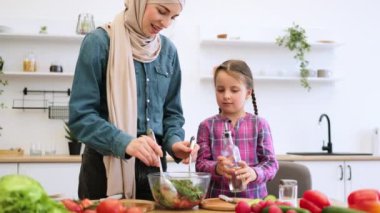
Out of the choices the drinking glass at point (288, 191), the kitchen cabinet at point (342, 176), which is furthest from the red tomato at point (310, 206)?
the kitchen cabinet at point (342, 176)

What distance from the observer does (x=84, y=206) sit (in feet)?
3.81

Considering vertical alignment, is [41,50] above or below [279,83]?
above

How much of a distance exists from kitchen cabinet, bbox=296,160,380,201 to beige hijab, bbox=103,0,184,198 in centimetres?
201

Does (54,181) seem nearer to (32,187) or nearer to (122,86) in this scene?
(122,86)

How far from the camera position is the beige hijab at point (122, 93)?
1.56 meters

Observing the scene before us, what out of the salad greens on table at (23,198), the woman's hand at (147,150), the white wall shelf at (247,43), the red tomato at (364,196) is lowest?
the red tomato at (364,196)

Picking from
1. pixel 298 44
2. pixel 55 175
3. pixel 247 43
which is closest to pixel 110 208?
pixel 55 175

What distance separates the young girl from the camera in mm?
1866

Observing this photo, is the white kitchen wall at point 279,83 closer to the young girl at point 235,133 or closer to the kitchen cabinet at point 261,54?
the kitchen cabinet at point 261,54

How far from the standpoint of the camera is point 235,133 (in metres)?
1.95

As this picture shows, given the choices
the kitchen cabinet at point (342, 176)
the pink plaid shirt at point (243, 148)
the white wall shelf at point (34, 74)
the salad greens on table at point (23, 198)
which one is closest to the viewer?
the salad greens on table at point (23, 198)

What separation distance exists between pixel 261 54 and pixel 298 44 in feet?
1.01

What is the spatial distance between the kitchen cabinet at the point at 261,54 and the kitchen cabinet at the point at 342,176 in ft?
2.66

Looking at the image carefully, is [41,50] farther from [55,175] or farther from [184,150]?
[184,150]
